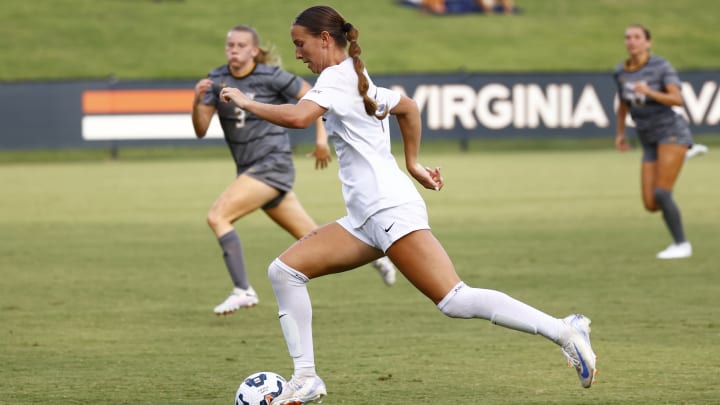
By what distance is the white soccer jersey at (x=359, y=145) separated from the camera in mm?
6324

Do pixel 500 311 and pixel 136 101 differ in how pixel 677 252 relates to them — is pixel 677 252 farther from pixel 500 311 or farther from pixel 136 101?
pixel 136 101

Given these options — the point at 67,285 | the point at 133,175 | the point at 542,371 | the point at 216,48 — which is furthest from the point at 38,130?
the point at 542,371

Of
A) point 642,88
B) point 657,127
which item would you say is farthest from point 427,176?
point 657,127

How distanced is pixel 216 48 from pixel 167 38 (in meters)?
1.91

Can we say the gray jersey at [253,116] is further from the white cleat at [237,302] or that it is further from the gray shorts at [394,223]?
the gray shorts at [394,223]

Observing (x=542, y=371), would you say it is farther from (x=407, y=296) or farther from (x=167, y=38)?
(x=167, y=38)

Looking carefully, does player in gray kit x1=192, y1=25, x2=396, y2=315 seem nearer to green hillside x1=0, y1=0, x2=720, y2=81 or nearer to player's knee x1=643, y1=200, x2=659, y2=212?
player's knee x1=643, y1=200, x2=659, y2=212

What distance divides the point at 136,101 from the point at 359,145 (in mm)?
23747

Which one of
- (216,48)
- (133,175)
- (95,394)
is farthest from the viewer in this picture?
(216,48)

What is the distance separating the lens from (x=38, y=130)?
96.8ft

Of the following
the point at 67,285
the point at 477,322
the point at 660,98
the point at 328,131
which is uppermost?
the point at 328,131

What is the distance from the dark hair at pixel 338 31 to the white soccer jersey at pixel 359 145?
0.05 m

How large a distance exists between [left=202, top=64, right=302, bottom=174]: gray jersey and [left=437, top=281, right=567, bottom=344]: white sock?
424 centimetres

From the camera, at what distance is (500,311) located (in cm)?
636
